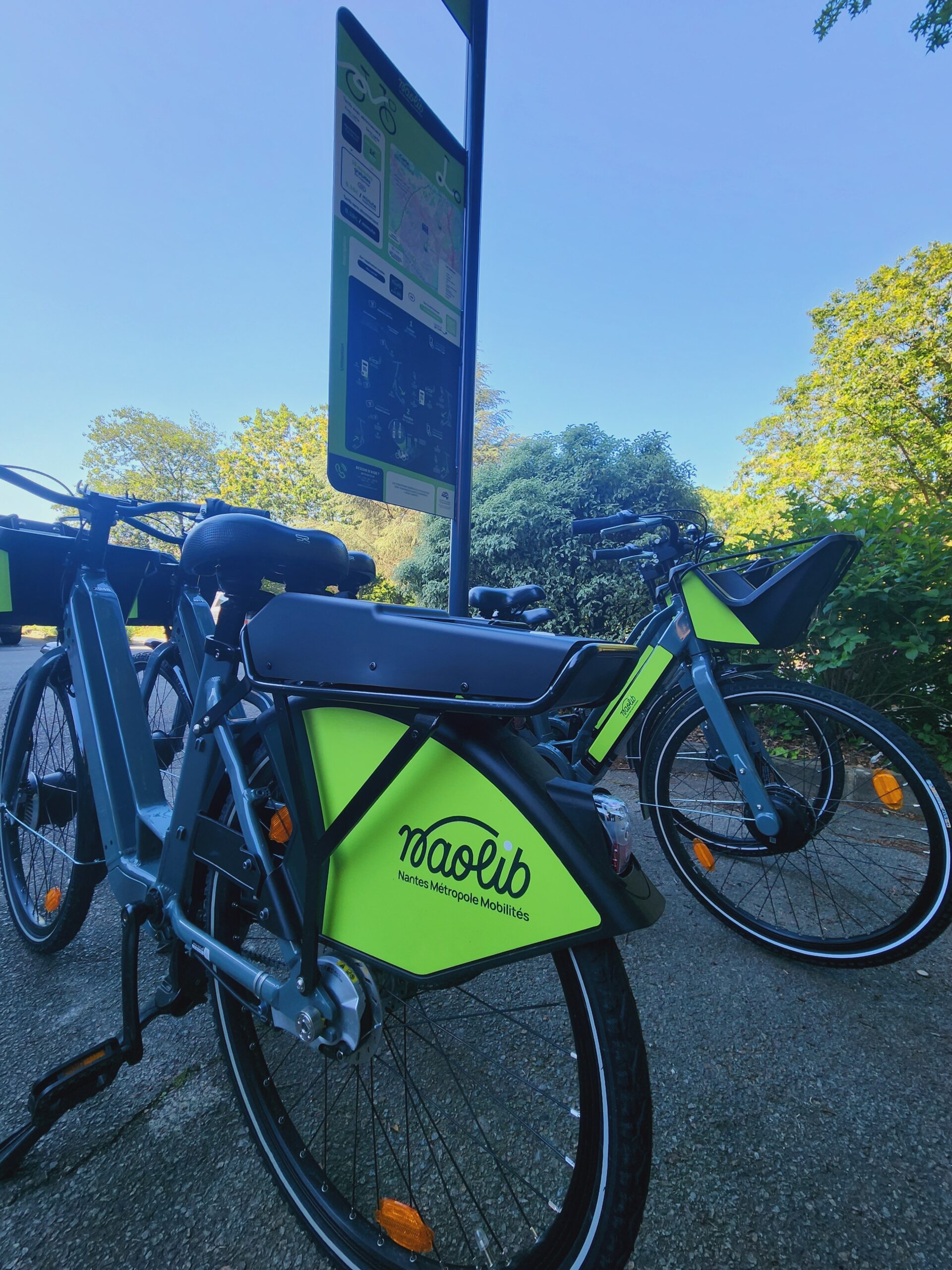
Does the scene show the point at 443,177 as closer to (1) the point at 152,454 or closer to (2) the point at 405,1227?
(2) the point at 405,1227

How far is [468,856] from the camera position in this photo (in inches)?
29.3

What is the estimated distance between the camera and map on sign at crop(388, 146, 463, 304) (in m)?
2.27

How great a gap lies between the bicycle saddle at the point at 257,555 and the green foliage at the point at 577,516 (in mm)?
3908

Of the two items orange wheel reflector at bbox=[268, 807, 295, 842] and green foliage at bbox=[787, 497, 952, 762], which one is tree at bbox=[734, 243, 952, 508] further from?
orange wheel reflector at bbox=[268, 807, 295, 842]

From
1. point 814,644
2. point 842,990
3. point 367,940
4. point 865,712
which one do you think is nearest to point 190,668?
point 367,940

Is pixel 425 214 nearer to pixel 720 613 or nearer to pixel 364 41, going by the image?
pixel 364 41

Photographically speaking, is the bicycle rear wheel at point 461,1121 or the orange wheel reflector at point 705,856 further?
the orange wheel reflector at point 705,856

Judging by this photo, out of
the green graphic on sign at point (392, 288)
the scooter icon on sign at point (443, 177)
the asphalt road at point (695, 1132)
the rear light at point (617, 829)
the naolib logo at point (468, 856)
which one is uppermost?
the scooter icon on sign at point (443, 177)

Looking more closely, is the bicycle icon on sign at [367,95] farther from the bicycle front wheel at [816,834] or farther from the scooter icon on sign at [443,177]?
A: the bicycle front wheel at [816,834]

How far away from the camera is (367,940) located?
83 cm

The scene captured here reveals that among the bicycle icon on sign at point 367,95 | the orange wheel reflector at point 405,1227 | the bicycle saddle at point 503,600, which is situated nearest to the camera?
the orange wheel reflector at point 405,1227

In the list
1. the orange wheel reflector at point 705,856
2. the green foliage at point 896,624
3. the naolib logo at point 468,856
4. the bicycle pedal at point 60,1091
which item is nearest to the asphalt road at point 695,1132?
the bicycle pedal at point 60,1091

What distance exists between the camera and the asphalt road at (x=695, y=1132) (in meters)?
0.97

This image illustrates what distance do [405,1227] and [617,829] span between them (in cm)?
72
